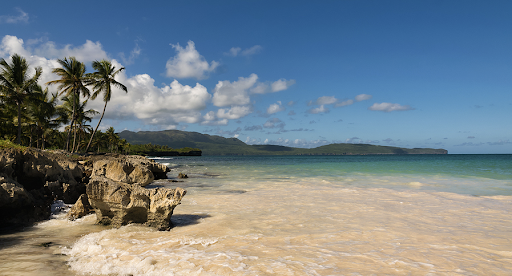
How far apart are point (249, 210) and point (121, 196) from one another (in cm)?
389

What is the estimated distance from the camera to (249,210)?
28.0ft

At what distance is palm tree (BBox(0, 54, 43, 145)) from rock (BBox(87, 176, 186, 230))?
32.0 metres

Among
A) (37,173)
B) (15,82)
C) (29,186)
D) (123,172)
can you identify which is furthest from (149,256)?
(15,82)

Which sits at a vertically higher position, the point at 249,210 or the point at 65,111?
the point at 65,111

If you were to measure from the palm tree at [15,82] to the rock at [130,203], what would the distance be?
32017 mm

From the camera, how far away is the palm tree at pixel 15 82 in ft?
95.7

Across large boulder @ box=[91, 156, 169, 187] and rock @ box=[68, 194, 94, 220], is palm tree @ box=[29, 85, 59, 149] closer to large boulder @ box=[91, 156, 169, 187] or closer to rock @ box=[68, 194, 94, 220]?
large boulder @ box=[91, 156, 169, 187]

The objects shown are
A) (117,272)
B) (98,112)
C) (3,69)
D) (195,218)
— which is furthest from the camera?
(98,112)

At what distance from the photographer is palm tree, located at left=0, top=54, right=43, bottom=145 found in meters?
29.2

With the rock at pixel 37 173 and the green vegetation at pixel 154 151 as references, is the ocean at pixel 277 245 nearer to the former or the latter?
the rock at pixel 37 173

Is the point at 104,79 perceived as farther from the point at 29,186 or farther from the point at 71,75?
the point at 29,186

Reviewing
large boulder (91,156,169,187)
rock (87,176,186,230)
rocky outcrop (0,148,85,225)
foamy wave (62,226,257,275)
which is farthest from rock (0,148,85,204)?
foamy wave (62,226,257,275)

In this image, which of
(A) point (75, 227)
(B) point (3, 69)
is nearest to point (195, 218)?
(A) point (75, 227)

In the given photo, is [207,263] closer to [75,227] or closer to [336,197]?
[75,227]
